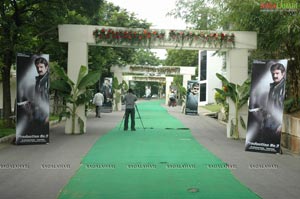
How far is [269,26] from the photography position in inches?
538

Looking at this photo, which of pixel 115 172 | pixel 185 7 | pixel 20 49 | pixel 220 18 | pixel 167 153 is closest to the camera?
pixel 115 172

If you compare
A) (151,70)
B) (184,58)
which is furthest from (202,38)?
(184,58)

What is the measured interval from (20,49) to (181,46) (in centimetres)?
563

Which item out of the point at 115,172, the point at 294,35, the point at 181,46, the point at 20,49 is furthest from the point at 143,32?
the point at 115,172

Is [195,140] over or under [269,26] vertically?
under

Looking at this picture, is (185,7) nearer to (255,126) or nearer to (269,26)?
(269,26)

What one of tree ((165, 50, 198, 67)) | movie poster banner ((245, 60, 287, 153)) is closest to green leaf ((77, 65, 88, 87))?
movie poster banner ((245, 60, 287, 153))

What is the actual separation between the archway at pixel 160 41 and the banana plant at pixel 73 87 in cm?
30

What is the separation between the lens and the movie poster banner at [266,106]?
1118cm

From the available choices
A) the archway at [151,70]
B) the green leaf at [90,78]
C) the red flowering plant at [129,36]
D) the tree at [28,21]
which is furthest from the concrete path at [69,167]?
the archway at [151,70]

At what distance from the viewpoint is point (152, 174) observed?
26.4ft

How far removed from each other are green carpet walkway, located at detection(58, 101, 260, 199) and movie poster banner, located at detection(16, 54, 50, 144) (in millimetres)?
1759

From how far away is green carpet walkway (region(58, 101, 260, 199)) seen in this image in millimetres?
6609

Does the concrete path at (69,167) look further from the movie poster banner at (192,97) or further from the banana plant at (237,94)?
the movie poster banner at (192,97)
